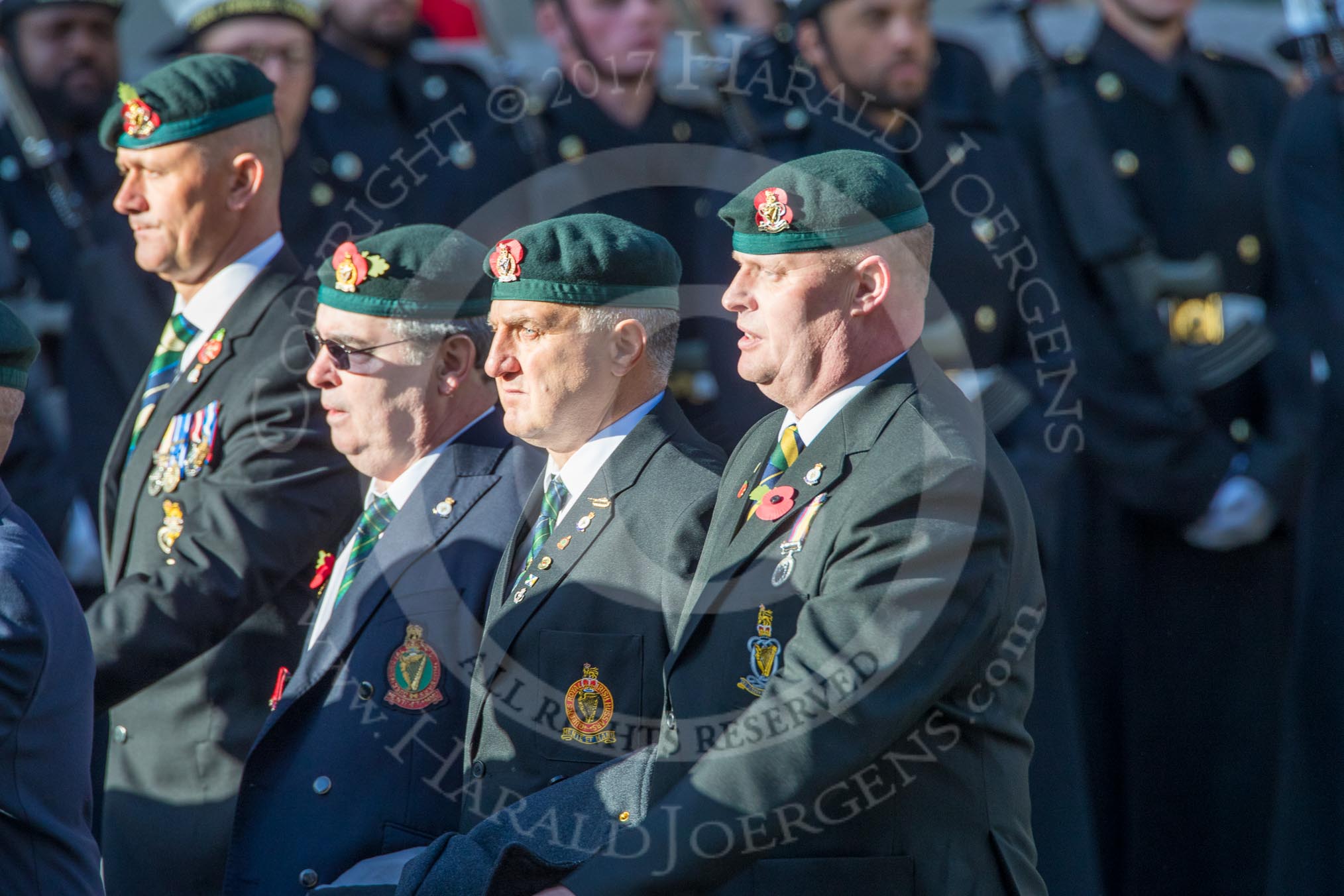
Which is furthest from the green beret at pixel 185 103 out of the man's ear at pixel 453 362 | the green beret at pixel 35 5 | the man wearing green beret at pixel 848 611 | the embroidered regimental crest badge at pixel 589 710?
the green beret at pixel 35 5

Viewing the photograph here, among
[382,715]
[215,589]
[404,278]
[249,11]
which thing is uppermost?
[249,11]

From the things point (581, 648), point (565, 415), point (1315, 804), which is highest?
point (565, 415)

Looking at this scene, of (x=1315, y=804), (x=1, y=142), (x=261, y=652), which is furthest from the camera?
(x=1, y=142)

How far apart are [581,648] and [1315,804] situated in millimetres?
2368

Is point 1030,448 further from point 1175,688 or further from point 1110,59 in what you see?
point 1110,59

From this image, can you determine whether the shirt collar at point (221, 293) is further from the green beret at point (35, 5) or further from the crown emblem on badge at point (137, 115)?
the green beret at point (35, 5)

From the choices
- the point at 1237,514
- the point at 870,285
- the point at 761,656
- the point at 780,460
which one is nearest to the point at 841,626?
the point at 761,656

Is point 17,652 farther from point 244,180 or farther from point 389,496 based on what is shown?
point 244,180

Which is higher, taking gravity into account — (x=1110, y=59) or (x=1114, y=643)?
(x=1110, y=59)

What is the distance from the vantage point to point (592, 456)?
3316mm

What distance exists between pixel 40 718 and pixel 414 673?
2.17ft

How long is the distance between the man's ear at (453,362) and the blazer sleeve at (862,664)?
1.15m

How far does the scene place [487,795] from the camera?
3.22 meters

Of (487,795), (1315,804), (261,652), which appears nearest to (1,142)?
(261,652)
